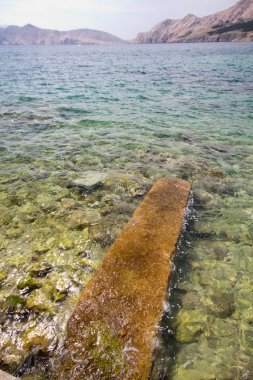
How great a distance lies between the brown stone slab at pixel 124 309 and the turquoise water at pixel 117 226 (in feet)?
0.90

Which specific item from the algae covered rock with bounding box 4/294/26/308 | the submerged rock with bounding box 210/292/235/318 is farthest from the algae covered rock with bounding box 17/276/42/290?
the submerged rock with bounding box 210/292/235/318

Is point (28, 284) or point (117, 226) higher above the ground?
point (117, 226)

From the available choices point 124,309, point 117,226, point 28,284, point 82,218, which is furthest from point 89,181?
point 124,309

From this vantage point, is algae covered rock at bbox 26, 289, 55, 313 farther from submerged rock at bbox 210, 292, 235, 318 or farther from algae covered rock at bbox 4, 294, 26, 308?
submerged rock at bbox 210, 292, 235, 318

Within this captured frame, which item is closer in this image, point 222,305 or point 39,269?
point 222,305

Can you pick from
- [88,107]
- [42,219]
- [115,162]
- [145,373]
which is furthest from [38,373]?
[88,107]

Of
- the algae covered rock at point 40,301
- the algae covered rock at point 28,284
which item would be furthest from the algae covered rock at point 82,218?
the algae covered rock at point 40,301

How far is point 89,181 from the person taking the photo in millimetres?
6199

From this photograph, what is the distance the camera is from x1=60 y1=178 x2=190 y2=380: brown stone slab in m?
2.35

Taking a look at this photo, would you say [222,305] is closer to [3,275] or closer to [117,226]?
[117,226]

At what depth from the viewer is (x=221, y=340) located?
2.91 m

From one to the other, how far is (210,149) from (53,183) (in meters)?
4.96

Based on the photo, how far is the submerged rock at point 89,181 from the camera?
5984 millimetres

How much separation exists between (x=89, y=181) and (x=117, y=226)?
1.85 metres
